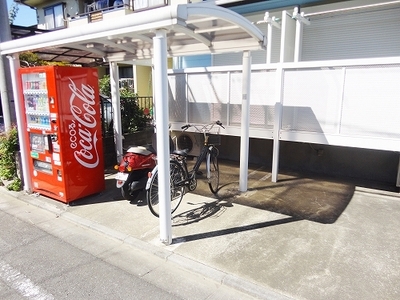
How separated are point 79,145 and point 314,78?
4.47 m

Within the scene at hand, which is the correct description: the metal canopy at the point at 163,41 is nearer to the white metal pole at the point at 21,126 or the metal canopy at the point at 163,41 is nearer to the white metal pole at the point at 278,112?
the white metal pole at the point at 21,126

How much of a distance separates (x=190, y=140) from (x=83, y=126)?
10.9 ft

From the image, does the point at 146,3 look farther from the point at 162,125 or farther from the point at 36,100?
the point at 162,125

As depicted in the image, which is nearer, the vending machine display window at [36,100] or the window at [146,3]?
the vending machine display window at [36,100]

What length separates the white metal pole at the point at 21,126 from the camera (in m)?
4.77

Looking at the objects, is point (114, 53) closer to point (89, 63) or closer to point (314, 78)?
point (89, 63)

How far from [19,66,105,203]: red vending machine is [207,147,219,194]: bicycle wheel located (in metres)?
2.03

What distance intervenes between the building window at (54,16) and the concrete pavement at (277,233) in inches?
618

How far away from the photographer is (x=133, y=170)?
455 centimetres

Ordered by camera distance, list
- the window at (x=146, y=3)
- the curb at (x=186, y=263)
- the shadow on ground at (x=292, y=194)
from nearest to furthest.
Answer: the curb at (x=186, y=263), the shadow on ground at (x=292, y=194), the window at (x=146, y=3)

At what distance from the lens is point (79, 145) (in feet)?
15.3

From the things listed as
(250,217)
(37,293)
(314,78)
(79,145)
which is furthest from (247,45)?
(37,293)

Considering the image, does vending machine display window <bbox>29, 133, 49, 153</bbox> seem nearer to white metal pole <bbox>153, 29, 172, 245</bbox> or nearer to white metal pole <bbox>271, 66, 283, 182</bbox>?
white metal pole <bbox>153, 29, 172, 245</bbox>

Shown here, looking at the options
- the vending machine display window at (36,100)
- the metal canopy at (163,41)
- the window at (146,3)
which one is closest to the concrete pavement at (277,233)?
the metal canopy at (163,41)
